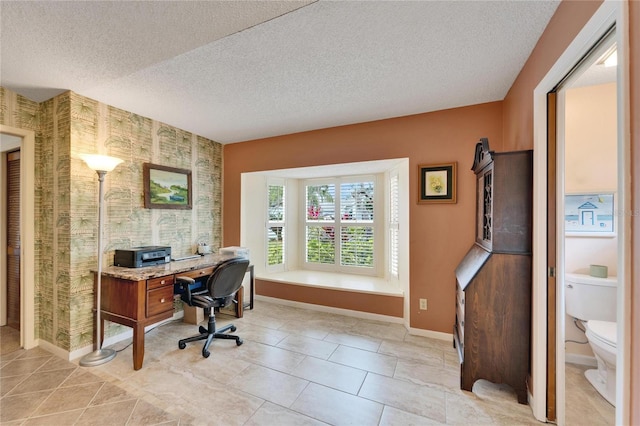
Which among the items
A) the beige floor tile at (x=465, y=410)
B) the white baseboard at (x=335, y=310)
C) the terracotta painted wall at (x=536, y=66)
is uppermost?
the terracotta painted wall at (x=536, y=66)

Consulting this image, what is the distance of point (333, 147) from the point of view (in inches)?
123

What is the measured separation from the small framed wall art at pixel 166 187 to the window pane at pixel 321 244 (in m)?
1.87

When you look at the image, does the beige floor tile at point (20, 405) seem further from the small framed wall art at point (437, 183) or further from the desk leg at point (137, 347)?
the small framed wall art at point (437, 183)

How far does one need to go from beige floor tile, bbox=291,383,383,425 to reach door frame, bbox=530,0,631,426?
1033 mm

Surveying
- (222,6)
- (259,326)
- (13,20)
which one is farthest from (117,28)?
(259,326)

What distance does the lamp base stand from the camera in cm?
215

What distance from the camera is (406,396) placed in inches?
69.0

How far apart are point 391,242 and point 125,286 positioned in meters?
2.94

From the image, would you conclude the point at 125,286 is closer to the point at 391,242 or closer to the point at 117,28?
the point at 117,28

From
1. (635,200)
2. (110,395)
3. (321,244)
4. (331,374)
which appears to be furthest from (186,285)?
(635,200)

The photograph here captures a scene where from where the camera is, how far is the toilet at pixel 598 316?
1.69 meters

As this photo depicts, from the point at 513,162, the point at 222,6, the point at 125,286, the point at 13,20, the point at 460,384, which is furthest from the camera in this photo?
the point at 125,286

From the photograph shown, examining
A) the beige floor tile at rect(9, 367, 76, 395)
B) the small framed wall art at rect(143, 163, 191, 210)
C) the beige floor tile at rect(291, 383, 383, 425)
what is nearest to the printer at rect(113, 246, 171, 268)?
the small framed wall art at rect(143, 163, 191, 210)

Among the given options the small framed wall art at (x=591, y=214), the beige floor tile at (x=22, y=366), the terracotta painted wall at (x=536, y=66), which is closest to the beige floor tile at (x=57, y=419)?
the beige floor tile at (x=22, y=366)
